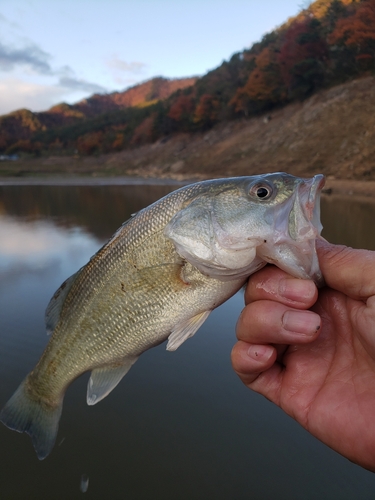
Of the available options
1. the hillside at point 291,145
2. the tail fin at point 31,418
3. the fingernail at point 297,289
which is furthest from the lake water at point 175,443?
the hillside at point 291,145

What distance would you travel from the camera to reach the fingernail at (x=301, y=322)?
185cm

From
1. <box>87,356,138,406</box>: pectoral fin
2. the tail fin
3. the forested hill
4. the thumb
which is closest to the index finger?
the thumb

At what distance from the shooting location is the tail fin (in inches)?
94.4

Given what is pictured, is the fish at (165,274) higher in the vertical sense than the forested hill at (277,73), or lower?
lower

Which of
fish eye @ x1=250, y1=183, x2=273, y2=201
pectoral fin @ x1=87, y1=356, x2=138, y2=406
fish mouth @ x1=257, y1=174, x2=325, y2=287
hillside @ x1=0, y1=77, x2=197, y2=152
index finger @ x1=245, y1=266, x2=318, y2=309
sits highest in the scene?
hillside @ x1=0, y1=77, x2=197, y2=152

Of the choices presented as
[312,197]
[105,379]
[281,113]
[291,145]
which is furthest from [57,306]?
[281,113]

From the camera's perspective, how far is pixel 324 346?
214 cm

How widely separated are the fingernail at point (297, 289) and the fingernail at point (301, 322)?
7 centimetres

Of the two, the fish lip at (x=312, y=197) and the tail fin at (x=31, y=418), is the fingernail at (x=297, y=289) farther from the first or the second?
the tail fin at (x=31, y=418)

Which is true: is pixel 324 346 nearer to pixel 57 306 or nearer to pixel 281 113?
pixel 57 306

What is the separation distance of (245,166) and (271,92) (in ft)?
48.0

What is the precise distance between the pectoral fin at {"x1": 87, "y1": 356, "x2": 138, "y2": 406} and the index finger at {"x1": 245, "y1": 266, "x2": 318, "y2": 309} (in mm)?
910

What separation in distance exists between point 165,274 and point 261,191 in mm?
702

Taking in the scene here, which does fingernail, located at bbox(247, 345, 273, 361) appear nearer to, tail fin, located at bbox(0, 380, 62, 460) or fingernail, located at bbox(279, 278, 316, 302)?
fingernail, located at bbox(279, 278, 316, 302)
